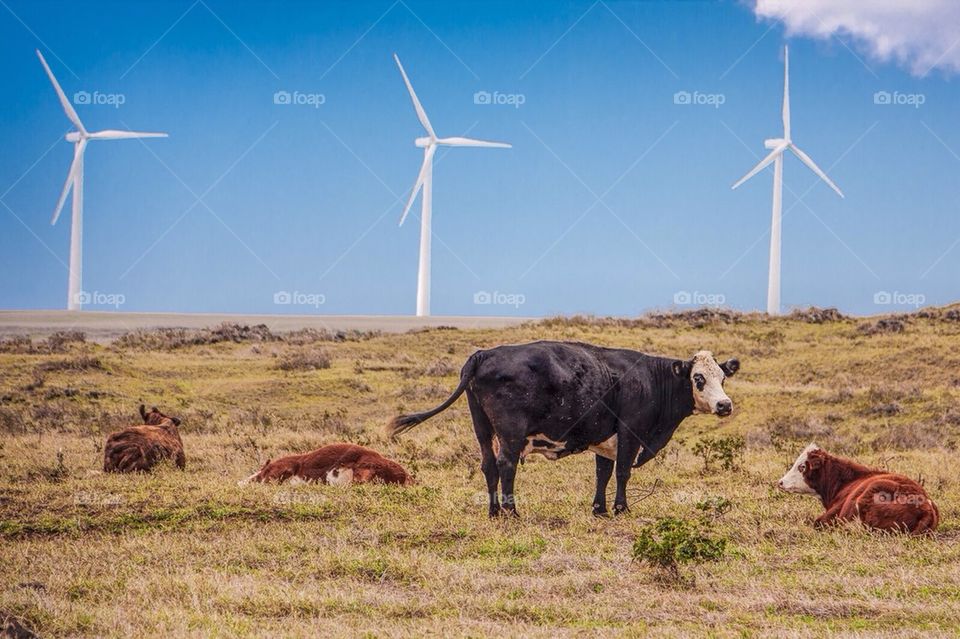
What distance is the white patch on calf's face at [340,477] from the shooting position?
1464 cm

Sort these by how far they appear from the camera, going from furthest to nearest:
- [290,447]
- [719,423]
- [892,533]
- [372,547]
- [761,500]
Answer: [719,423]
[290,447]
[761,500]
[892,533]
[372,547]

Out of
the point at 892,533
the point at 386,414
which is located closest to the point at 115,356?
the point at 386,414

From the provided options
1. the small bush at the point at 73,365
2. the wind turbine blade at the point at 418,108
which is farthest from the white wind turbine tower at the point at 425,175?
the small bush at the point at 73,365

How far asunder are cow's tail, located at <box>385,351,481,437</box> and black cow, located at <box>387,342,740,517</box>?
0.04 feet

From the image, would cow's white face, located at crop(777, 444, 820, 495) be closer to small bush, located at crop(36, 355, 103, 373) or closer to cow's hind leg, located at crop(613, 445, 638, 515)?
cow's hind leg, located at crop(613, 445, 638, 515)

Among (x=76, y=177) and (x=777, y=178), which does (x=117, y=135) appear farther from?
(x=777, y=178)

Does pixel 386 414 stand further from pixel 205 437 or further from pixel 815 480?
pixel 815 480

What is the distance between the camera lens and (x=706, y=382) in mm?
14117

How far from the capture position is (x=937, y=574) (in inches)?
386

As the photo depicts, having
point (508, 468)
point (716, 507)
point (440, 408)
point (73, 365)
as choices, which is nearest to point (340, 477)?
point (440, 408)

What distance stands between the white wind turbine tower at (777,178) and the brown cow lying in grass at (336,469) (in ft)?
126

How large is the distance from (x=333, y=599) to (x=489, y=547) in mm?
2634

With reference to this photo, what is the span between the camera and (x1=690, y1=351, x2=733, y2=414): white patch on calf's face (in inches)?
552

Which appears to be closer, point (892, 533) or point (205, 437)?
point (892, 533)
